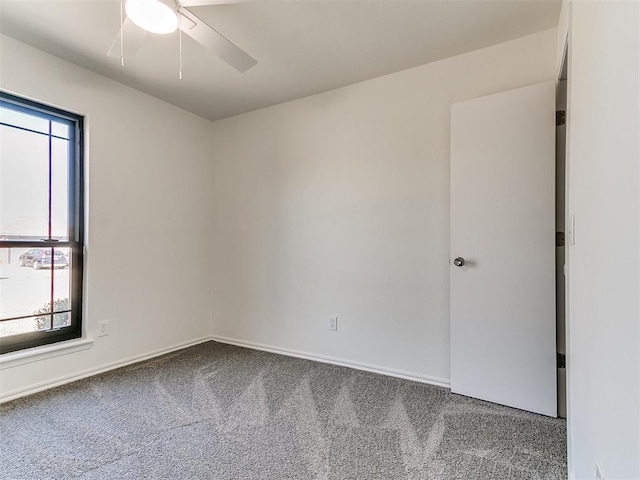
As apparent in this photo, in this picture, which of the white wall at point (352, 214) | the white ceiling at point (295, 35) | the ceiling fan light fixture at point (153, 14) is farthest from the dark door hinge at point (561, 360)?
the ceiling fan light fixture at point (153, 14)

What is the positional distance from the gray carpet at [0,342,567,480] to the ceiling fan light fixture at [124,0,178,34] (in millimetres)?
2075

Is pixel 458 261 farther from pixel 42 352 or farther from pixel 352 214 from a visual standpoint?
pixel 42 352

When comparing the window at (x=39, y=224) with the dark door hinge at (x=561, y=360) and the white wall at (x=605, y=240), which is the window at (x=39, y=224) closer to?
the white wall at (x=605, y=240)

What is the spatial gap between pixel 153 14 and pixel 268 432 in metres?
2.17

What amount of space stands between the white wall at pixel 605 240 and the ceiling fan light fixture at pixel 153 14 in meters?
1.68

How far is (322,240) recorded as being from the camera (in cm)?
301

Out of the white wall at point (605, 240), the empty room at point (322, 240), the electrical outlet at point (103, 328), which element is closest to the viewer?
the white wall at point (605, 240)

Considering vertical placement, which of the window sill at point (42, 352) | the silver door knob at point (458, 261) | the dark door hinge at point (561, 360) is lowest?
the window sill at point (42, 352)

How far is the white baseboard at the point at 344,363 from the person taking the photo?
248 centimetres

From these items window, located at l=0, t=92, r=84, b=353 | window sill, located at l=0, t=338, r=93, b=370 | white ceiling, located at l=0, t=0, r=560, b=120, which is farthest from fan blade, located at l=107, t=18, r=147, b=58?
window sill, located at l=0, t=338, r=93, b=370

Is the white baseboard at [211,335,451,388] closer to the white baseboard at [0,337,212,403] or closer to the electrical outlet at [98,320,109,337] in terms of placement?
the white baseboard at [0,337,212,403]

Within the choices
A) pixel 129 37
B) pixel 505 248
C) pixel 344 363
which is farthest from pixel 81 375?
pixel 505 248

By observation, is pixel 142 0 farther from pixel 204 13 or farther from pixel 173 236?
pixel 173 236

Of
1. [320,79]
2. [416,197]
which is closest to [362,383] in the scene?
[416,197]
